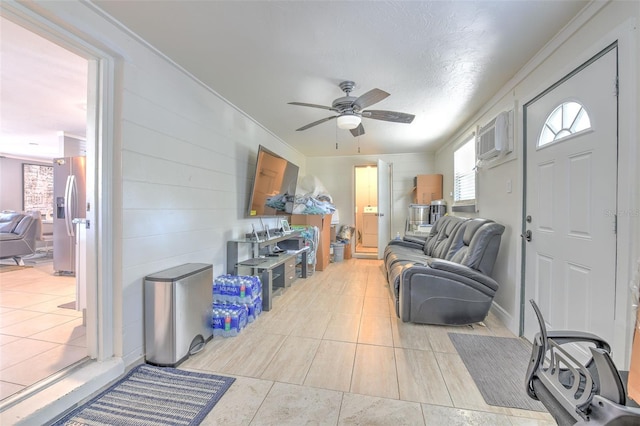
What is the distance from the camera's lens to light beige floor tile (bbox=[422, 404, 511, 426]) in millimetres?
1463

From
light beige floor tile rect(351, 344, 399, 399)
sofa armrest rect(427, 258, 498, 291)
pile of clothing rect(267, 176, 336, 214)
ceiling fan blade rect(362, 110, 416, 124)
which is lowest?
light beige floor tile rect(351, 344, 399, 399)

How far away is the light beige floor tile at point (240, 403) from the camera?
149 cm

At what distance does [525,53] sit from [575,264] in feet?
5.44

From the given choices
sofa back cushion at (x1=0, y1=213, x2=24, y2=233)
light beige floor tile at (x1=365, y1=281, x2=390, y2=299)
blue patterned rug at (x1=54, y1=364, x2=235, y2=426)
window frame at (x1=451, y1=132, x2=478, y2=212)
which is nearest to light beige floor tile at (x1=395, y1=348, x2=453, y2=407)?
blue patterned rug at (x1=54, y1=364, x2=235, y2=426)

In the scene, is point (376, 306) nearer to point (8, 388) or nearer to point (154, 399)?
point (154, 399)

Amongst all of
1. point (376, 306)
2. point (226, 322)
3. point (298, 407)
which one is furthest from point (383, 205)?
point (298, 407)

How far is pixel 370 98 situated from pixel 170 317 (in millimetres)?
2374

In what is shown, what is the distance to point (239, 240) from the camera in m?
3.39

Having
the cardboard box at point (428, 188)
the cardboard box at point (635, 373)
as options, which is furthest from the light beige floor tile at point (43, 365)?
the cardboard box at point (428, 188)

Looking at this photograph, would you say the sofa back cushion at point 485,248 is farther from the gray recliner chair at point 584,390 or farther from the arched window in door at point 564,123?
the gray recliner chair at point 584,390

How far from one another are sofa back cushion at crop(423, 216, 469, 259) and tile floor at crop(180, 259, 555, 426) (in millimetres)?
874

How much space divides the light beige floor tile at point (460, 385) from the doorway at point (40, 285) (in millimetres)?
2390

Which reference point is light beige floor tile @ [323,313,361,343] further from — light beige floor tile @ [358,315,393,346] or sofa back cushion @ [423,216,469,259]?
sofa back cushion @ [423,216,469,259]

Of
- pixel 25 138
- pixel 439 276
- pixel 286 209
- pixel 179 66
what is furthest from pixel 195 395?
pixel 25 138
